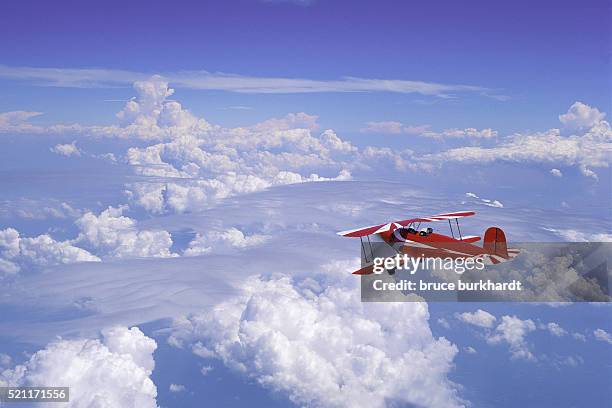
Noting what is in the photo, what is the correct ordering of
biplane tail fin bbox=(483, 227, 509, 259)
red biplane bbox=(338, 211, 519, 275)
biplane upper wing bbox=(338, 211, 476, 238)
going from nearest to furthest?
biplane upper wing bbox=(338, 211, 476, 238)
red biplane bbox=(338, 211, 519, 275)
biplane tail fin bbox=(483, 227, 509, 259)

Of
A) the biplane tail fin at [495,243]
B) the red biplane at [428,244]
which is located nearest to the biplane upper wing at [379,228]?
the red biplane at [428,244]

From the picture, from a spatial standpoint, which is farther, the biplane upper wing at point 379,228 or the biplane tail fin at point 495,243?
the biplane tail fin at point 495,243

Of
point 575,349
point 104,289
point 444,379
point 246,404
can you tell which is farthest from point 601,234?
point 104,289

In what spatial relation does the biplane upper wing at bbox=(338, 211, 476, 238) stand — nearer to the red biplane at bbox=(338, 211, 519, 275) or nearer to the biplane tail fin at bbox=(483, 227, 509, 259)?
the red biplane at bbox=(338, 211, 519, 275)

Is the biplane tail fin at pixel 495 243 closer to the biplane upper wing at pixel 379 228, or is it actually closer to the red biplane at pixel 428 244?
the red biplane at pixel 428 244

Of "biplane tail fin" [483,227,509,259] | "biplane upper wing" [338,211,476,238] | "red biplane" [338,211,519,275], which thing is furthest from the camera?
"biplane tail fin" [483,227,509,259]

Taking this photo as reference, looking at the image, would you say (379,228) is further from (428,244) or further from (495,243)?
(495,243)

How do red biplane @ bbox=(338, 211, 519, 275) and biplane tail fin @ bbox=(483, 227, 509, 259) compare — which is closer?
red biplane @ bbox=(338, 211, 519, 275)

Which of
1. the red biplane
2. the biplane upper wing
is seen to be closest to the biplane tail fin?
the red biplane

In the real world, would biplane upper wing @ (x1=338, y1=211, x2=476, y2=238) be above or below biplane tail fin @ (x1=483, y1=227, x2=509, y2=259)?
above

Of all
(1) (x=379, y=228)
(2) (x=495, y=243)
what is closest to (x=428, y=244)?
(1) (x=379, y=228)
